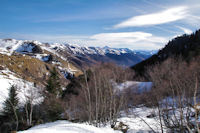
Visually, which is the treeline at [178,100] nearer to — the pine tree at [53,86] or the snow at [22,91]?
the snow at [22,91]

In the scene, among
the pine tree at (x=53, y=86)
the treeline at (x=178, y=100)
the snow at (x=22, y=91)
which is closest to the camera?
the treeline at (x=178, y=100)

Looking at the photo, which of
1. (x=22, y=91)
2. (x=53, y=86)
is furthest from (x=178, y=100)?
(x=22, y=91)

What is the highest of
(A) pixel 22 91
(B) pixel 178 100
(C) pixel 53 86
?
(B) pixel 178 100

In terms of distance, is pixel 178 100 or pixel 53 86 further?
pixel 53 86

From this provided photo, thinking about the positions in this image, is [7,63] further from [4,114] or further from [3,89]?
[4,114]

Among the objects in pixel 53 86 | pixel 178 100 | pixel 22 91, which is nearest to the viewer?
pixel 178 100

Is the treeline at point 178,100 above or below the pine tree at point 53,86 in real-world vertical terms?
above

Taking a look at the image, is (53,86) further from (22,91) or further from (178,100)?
(178,100)

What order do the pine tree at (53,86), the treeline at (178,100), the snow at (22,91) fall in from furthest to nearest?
the pine tree at (53,86), the snow at (22,91), the treeline at (178,100)

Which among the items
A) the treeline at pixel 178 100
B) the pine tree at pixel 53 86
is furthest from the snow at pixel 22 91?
the treeline at pixel 178 100

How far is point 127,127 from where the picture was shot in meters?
14.0

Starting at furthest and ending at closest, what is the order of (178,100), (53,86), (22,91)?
(22,91) < (53,86) < (178,100)

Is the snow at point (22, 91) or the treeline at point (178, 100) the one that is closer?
the treeline at point (178, 100)

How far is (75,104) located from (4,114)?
666 inches
